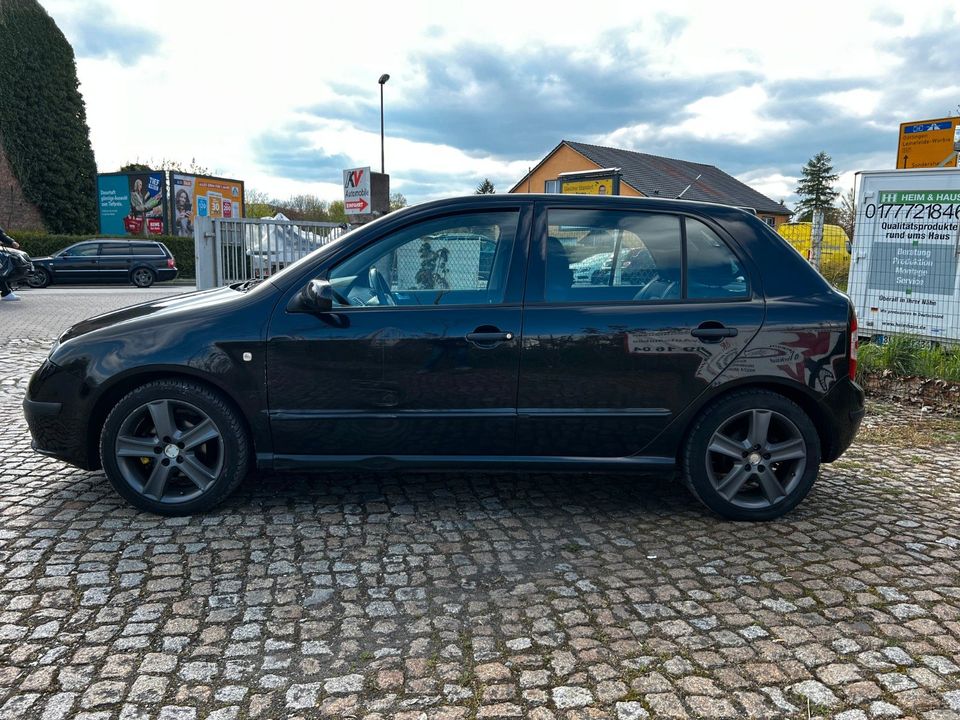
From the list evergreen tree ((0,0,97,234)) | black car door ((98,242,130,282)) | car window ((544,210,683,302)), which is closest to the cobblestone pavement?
car window ((544,210,683,302))

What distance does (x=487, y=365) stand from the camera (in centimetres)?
374

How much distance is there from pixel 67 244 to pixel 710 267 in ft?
103

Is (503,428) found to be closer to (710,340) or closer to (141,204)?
(710,340)

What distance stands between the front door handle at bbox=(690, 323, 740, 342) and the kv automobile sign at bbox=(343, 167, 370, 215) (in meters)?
19.0

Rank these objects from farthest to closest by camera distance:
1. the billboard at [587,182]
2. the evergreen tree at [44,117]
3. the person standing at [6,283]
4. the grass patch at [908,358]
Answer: the evergreen tree at [44,117]
the billboard at [587,182]
the person standing at [6,283]
the grass patch at [908,358]

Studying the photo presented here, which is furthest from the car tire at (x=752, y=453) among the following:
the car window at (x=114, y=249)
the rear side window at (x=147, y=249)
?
the car window at (x=114, y=249)

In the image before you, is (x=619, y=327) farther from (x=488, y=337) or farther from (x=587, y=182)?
(x=587, y=182)

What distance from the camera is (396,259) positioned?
3.87m

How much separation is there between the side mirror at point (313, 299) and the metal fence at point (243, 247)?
7897 millimetres

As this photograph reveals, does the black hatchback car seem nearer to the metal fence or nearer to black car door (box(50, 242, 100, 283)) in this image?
the metal fence

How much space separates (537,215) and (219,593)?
2378mm

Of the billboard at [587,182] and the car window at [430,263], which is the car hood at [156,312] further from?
the billboard at [587,182]

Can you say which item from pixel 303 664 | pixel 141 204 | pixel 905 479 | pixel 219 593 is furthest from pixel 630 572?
pixel 141 204

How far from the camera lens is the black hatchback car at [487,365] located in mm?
A: 3752
